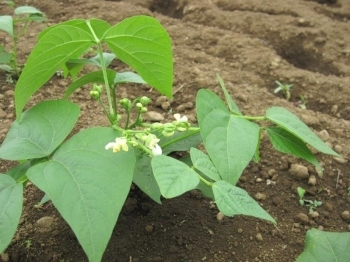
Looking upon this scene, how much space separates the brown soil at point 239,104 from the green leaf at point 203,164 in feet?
1.25

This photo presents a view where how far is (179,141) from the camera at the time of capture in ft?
4.95

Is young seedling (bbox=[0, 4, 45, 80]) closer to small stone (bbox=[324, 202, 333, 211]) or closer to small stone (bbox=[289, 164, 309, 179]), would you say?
small stone (bbox=[289, 164, 309, 179])

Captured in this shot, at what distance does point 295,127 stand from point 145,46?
0.51 meters

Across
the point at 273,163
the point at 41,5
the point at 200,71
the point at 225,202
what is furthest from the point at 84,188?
the point at 41,5

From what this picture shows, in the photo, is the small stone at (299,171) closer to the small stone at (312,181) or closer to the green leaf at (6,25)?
the small stone at (312,181)

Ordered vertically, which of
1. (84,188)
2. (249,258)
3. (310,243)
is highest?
(84,188)

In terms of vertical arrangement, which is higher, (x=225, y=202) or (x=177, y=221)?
(x=225, y=202)

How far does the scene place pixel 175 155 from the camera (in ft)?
5.60

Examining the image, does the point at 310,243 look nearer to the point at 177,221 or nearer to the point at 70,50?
the point at 177,221

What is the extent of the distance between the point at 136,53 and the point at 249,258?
723 mm

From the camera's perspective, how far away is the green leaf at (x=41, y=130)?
124 cm

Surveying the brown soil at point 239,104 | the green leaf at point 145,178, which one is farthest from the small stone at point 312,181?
the green leaf at point 145,178

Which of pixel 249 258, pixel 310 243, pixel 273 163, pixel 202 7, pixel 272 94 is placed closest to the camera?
pixel 310 243

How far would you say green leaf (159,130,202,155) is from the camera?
4.71 feet
